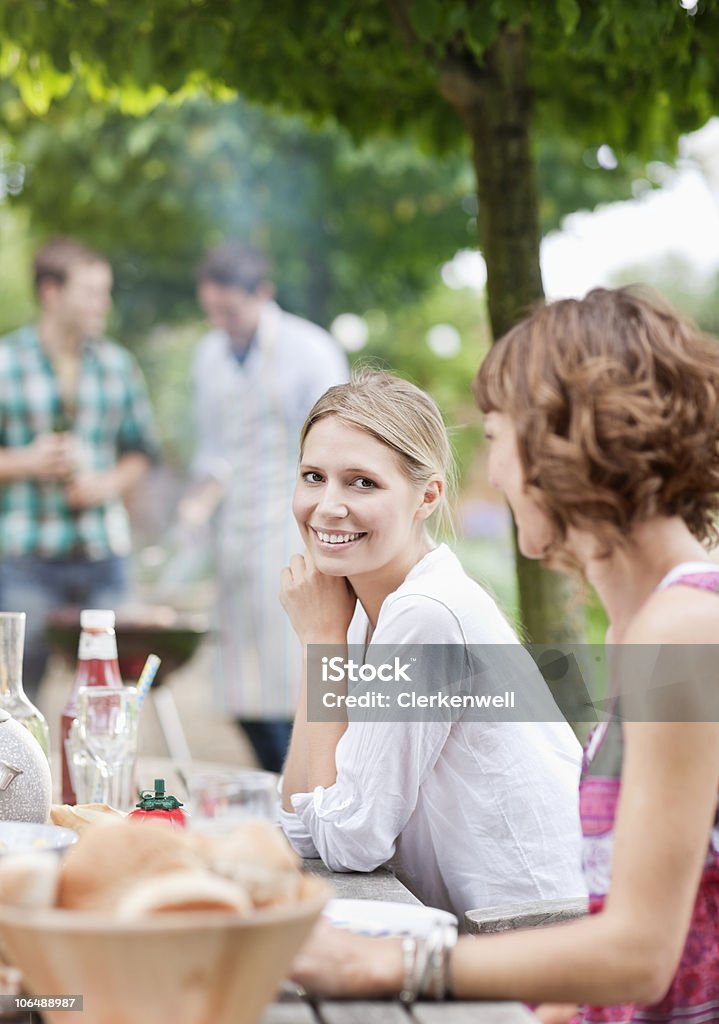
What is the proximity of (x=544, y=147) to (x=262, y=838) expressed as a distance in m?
8.75

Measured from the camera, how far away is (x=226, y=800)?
→ 1.27 meters

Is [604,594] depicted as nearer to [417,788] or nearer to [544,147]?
[417,788]

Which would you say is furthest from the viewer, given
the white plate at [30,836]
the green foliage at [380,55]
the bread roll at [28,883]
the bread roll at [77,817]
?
the green foliage at [380,55]

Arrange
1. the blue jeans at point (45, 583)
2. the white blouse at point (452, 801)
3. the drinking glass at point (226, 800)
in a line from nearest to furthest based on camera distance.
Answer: the drinking glass at point (226, 800), the white blouse at point (452, 801), the blue jeans at point (45, 583)

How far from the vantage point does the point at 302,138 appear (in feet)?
33.4

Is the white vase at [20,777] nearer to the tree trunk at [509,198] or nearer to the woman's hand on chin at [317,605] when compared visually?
the woman's hand on chin at [317,605]

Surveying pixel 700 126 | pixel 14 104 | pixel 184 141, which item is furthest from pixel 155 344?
pixel 700 126

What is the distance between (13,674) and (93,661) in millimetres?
285

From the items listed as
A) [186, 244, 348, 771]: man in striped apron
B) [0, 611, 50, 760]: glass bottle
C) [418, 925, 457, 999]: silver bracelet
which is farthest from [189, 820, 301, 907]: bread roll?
[186, 244, 348, 771]: man in striped apron

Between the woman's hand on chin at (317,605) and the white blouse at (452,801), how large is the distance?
184 millimetres

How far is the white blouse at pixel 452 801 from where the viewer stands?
200 centimetres

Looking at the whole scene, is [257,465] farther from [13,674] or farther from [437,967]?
[437,967]

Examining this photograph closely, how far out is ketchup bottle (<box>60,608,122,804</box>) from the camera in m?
2.34

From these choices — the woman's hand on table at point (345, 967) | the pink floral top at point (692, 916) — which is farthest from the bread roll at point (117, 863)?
the pink floral top at point (692, 916)
